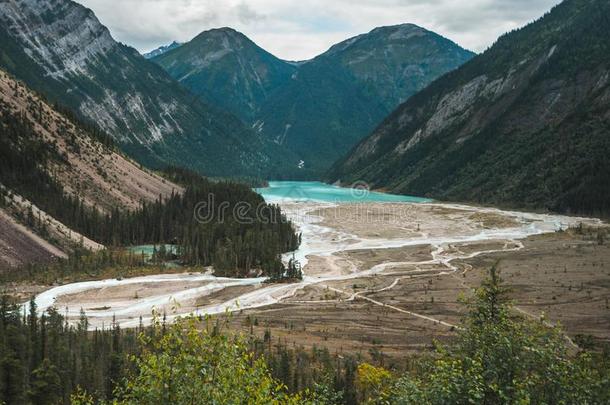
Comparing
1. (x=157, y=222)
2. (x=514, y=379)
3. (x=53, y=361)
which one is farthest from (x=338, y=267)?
(x=514, y=379)

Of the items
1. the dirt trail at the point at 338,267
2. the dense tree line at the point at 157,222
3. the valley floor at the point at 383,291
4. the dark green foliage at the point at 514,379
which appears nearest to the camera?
the dark green foliage at the point at 514,379

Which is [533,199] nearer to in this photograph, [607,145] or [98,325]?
[607,145]

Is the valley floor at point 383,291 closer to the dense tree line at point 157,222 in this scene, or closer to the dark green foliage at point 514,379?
the dense tree line at point 157,222

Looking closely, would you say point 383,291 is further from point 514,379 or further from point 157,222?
point 157,222

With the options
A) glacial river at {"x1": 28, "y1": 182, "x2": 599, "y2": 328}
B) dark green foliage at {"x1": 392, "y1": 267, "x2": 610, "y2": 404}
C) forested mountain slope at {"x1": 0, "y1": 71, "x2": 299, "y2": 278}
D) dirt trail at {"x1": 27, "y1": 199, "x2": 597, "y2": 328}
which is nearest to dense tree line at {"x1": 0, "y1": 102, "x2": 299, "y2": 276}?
forested mountain slope at {"x1": 0, "y1": 71, "x2": 299, "y2": 278}

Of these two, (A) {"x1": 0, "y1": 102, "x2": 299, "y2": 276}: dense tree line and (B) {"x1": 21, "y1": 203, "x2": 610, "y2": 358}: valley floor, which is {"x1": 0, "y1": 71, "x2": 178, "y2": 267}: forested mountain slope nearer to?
(A) {"x1": 0, "y1": 102, "x2": 299, "y2": 276}: dense tree line

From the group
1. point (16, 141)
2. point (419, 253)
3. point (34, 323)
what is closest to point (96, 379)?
point (34, 323)

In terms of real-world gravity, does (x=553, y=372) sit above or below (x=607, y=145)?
below

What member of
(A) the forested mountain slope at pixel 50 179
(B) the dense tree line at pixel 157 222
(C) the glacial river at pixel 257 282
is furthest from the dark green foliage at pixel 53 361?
(B) the dense tree line at pixel 157 222
